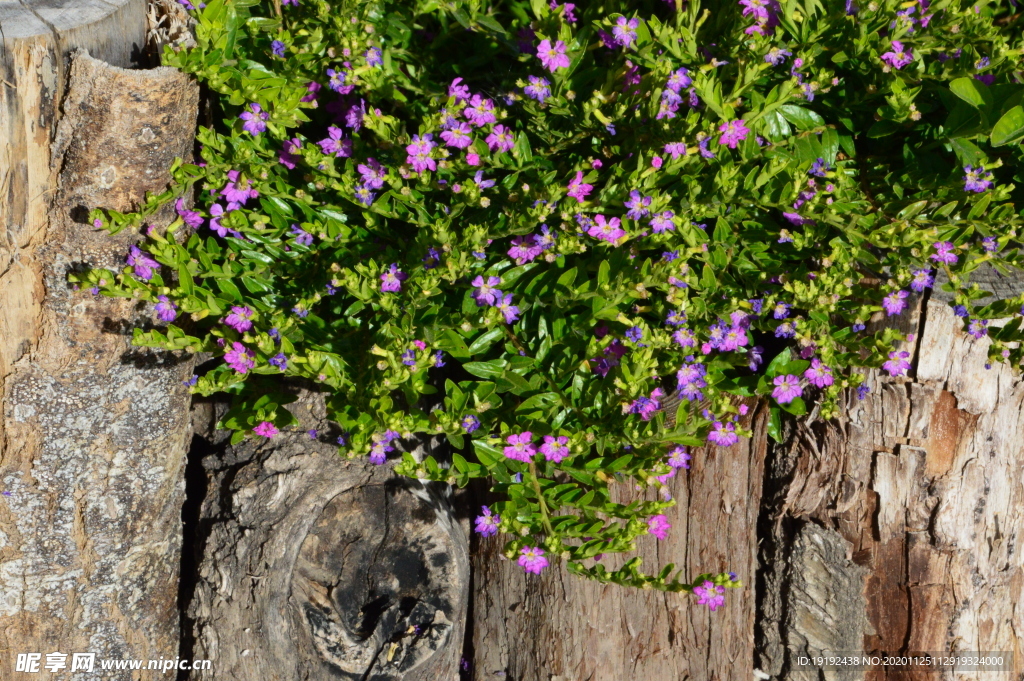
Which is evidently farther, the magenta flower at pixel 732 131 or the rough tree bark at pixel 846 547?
the rough tree bark at pixel 846 547

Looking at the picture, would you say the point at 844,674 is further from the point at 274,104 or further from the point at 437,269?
the point at 274,104

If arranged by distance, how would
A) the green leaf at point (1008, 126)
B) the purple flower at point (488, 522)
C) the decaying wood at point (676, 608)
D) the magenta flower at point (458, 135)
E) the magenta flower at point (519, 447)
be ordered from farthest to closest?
the decaying wood at point (676, 608), the purple flower at point (488, 522), the magenta flower at point (519, 447), the magenta flower at point (458, 135), the green leaf at point (1008, 126)

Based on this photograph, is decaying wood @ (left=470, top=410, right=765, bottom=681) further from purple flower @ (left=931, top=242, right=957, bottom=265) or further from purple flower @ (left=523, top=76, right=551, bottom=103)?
purple flower @ (left=523, top=76, right=551, bottom=103)

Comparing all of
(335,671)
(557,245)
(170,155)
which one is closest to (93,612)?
(335,671)

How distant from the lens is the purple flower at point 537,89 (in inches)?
69.6

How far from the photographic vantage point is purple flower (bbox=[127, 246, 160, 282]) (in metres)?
1.91

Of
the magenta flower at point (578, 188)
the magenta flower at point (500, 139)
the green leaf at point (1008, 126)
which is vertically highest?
→ the magenta flower at point (500, 139)

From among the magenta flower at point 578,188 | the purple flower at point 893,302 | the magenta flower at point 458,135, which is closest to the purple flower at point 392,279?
the magenta flower at point 458,135

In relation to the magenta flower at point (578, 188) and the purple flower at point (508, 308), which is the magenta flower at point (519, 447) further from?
the magenta flower at point (578, 188)

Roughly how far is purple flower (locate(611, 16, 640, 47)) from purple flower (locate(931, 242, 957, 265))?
0.88 meters

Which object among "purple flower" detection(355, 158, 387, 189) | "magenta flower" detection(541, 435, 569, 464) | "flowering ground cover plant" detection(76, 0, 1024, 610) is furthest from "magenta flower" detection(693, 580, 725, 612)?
"purple flower" detection(355, 158, 387, 189)

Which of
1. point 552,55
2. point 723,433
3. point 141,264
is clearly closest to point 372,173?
point 552,55

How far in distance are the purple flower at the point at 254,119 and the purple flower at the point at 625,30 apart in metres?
0.87

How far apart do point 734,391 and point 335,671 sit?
1.51 m
